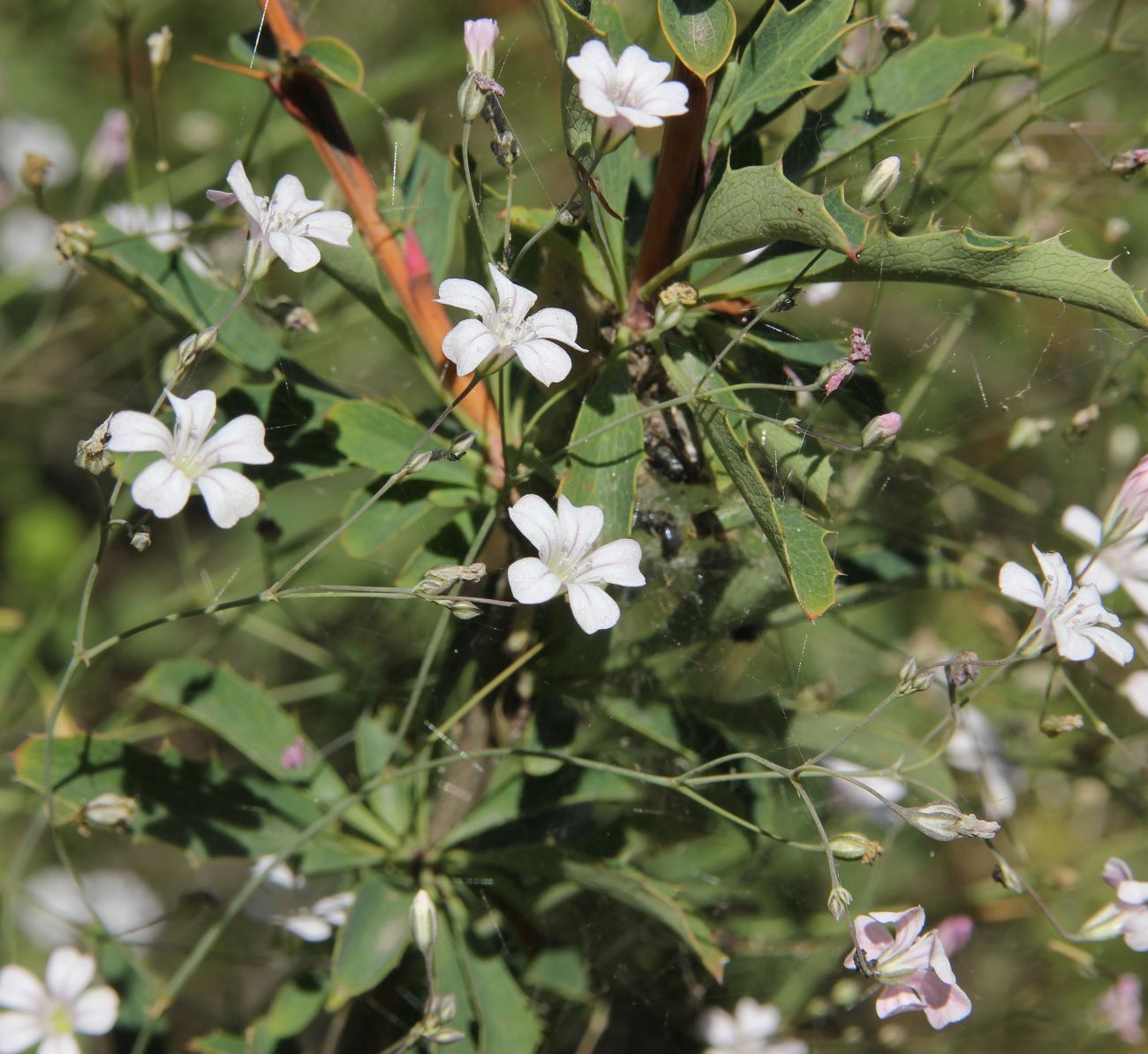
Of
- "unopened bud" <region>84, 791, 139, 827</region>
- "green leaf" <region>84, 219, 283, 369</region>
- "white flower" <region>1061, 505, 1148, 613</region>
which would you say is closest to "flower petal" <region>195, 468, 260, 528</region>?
"green leaf" <region>84, 219, 283, 369</region>

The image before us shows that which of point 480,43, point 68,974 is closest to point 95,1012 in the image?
point 68,974

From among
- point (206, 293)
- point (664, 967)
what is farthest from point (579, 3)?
point (664, 967)

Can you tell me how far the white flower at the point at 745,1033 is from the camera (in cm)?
182

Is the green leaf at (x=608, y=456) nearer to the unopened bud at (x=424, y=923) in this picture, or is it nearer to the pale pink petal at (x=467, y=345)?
the pale pink petal at (x=467, y=345)

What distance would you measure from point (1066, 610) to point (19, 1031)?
161 cm

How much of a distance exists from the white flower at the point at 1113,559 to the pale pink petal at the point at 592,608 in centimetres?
72

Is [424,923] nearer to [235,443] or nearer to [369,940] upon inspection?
[369,940]

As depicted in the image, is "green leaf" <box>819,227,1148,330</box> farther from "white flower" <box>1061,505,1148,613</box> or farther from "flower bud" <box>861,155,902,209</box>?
"white flower" <box>1061,505,1148,613</box>

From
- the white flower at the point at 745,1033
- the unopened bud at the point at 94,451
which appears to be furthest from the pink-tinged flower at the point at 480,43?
the white flower at the point at 745,1033

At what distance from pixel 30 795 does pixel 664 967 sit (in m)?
1.28

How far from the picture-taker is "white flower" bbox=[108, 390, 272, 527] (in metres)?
1.08

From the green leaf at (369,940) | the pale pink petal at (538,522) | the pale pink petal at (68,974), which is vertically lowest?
the pale pink petal at (68,974)

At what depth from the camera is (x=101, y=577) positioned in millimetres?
3129

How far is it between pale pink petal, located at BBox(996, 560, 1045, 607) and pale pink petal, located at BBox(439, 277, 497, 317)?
696 mm
